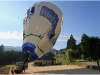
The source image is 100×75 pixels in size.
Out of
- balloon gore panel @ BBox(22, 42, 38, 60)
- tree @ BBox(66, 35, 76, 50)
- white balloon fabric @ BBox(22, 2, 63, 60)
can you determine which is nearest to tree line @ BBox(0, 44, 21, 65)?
tree @ BBox(66, 35, 76, 50)

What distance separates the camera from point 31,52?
23.7 meters

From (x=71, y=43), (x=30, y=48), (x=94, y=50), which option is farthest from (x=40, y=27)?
(x=71, y=43)

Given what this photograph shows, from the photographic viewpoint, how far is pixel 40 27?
78.9 feet

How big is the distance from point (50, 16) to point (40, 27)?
2.34 m

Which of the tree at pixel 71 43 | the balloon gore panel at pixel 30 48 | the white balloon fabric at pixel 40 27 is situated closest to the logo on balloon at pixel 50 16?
the white balloon fabric at pixel 40 27

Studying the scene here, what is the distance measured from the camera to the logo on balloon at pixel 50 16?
971 inches

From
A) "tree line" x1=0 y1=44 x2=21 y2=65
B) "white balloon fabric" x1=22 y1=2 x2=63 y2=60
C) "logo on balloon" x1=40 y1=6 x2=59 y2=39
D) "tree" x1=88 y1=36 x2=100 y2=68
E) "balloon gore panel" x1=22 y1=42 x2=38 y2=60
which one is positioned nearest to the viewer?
"balloon gore panel" x1=22 y1=42 x2=38 y2=60

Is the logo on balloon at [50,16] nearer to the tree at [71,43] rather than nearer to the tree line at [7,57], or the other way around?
the tree line at [7,57]

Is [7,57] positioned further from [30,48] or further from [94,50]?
[30,48]

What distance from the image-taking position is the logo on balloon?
80.9ft

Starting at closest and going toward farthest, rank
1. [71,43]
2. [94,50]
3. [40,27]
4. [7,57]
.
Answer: [40,27] < [94,50] < [7,57] < [71,43]

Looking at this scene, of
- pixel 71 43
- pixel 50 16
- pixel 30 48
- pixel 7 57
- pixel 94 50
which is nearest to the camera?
pixel 30 48

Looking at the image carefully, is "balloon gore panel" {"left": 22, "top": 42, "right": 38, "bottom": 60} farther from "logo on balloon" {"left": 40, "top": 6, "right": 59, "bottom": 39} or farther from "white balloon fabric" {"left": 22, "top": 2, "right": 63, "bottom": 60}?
"logo on balloon" {"left": 40, "top": 6, "right": 59, "bottom": 39}

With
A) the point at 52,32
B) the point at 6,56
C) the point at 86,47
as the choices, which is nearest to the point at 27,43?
the point at 52,32
